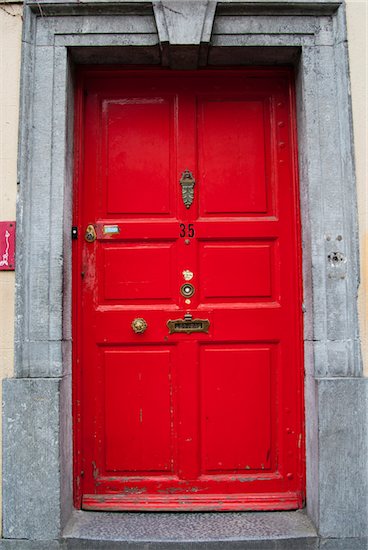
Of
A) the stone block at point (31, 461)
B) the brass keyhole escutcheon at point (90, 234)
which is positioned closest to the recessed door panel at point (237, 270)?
the brass keyhole escutcheon at point (90, 234)

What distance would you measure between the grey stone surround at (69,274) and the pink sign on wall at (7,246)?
7 cm

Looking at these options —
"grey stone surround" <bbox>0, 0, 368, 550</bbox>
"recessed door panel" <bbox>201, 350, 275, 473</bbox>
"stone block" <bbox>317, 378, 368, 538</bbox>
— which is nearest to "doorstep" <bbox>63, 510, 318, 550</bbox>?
"grey stone surround" <bbox>0, 0, 368, 550</bbox>

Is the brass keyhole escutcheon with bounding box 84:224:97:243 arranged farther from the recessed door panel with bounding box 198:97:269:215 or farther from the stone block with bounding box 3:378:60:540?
the stone block with bounding box 3:378:60:540

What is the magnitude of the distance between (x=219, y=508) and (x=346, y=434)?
38.9 inches

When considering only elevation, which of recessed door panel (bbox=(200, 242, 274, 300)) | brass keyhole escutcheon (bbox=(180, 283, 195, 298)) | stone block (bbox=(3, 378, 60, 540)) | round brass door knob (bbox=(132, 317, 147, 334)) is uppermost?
recessed door panel (bbox=(200, 242, 274, 300))

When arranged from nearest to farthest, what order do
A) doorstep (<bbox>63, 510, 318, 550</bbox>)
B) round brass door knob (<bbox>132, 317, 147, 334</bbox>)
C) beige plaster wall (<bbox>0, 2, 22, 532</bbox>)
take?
doorstep (<bbox>63, 510, 318, 550</bbox>), beige plaster wall (<bbox>0, 2, 22, 532</bbox>), round brass door knob (<bbox>132, 317, 147, 334</bbox>)

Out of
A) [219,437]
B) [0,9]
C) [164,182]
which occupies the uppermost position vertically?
[0,9]

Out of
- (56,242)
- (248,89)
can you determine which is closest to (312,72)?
(248,89)

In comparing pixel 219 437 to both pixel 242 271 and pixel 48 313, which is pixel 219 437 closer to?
pixel 242 271

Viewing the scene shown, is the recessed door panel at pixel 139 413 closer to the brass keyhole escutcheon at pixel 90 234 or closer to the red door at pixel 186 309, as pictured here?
the red door at pixel 186 309

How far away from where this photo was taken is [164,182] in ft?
12.4

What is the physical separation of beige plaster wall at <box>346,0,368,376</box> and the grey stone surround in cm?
6

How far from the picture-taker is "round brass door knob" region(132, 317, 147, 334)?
12.0 ft

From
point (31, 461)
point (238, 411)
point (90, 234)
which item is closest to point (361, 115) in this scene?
point (90, 234)
